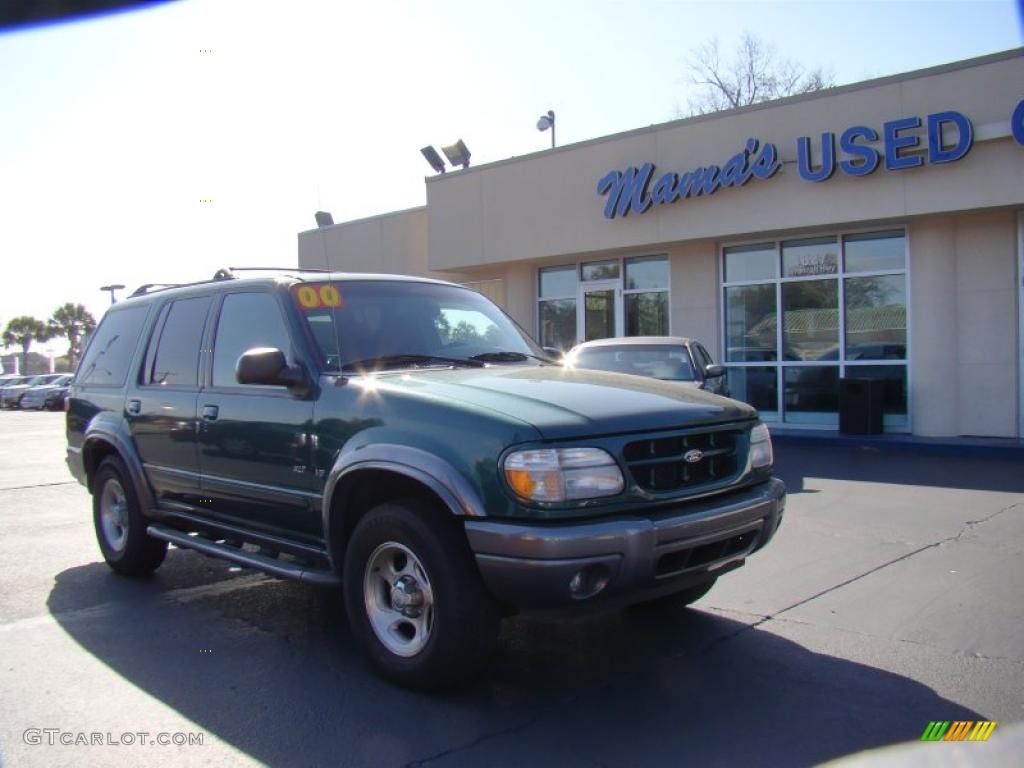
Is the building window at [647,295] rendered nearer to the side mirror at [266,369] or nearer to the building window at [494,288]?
the building window at [494,288]

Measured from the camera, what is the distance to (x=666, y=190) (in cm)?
1525

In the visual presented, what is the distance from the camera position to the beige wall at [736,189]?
12195 millimetres

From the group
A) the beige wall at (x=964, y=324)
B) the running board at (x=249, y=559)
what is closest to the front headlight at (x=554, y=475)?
the running board at (x=249, y=559)

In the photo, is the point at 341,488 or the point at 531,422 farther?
the point at 341,488

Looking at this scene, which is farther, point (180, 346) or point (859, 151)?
point (859, 151)

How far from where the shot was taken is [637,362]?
10711mm

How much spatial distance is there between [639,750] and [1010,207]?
11.9 meters

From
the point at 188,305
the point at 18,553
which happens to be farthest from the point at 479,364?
the point at 18,553

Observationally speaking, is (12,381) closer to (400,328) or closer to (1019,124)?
(1019,124)

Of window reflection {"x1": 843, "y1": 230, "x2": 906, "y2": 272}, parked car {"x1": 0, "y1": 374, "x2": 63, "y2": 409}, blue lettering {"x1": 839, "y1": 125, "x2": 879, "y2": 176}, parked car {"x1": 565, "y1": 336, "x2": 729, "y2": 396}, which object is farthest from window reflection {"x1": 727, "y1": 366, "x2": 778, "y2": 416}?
parked car {"x1": 0, "y1": 374, "x2": 63, "y2": 409}

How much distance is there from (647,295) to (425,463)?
13710mm

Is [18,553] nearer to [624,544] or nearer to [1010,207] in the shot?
[624,544]

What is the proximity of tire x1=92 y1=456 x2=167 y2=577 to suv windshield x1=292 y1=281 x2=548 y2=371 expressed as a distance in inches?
86.5

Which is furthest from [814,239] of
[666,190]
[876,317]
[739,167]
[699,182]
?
[666,190]
